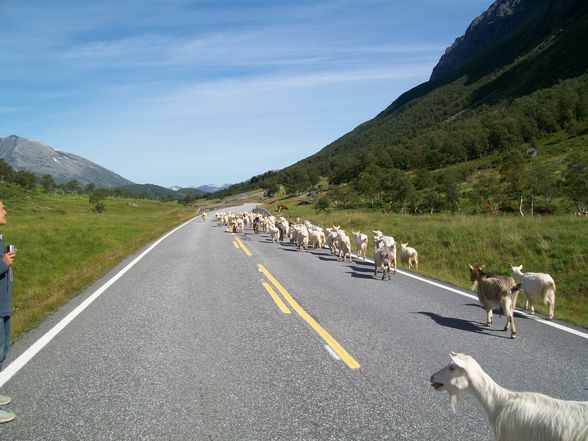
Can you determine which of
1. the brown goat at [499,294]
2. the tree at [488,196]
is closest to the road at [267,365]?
the brown goat at [499,294]

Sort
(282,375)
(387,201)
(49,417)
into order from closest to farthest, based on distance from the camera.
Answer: (49,417) → (282,375) → (387,201)

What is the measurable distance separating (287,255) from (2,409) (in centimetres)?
1276

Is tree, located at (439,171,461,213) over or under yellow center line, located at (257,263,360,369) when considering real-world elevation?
over

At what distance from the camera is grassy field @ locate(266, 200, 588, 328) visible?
489 inches

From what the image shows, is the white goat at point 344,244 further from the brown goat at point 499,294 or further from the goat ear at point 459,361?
the goat ear at point 459,361

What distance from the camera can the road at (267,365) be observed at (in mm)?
3893

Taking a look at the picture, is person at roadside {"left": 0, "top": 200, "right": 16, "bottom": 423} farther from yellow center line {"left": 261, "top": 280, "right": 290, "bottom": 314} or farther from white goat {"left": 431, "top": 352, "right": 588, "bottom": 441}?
white goat {"left": 431, "top": 352, "right": 588, "bottom": 441}

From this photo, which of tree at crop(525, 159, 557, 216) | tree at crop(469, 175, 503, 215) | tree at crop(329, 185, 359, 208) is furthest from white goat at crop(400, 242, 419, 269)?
tree at crop(329, 185, 359, 208)

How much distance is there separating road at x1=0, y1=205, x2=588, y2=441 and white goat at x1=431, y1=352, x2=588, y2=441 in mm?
498

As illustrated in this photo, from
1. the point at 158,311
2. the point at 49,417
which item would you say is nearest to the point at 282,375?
the point at 49,417

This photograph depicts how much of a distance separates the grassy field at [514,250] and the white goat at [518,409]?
7.00m

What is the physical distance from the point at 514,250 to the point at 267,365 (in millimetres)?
13683

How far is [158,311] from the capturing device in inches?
311

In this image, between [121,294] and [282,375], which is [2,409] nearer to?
[282,375]
